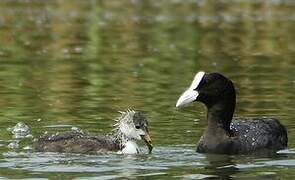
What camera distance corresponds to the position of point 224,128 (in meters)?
15.8

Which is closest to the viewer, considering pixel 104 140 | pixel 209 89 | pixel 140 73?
pixel 104 140

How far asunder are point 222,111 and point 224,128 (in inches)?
9.8

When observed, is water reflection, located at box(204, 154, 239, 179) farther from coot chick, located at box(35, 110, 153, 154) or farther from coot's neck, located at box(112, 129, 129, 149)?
coot's neck, located at box(112, 129, 129, 149)

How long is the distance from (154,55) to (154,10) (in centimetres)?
1632

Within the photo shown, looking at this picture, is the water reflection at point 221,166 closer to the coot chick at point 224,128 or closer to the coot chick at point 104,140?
the coot chick at point 224,128

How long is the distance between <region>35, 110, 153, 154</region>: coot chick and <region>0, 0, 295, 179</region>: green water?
0.23 m

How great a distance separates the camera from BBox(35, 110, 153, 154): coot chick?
15.1 metres

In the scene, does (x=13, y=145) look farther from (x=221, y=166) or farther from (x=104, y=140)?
(x=221, y=166)

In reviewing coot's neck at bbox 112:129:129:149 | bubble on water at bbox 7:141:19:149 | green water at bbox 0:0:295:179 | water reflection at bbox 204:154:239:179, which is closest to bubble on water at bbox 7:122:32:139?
green water at bbox 0:0:295:179

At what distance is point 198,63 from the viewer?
27.3 meters

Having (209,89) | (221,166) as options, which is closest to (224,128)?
(209,89)

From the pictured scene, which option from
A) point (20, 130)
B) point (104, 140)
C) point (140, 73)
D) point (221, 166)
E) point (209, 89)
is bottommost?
point (221, 166)

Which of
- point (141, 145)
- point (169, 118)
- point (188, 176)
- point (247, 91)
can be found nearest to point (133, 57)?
point (247, 91)

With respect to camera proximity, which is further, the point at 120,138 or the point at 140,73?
the point at 140,73
